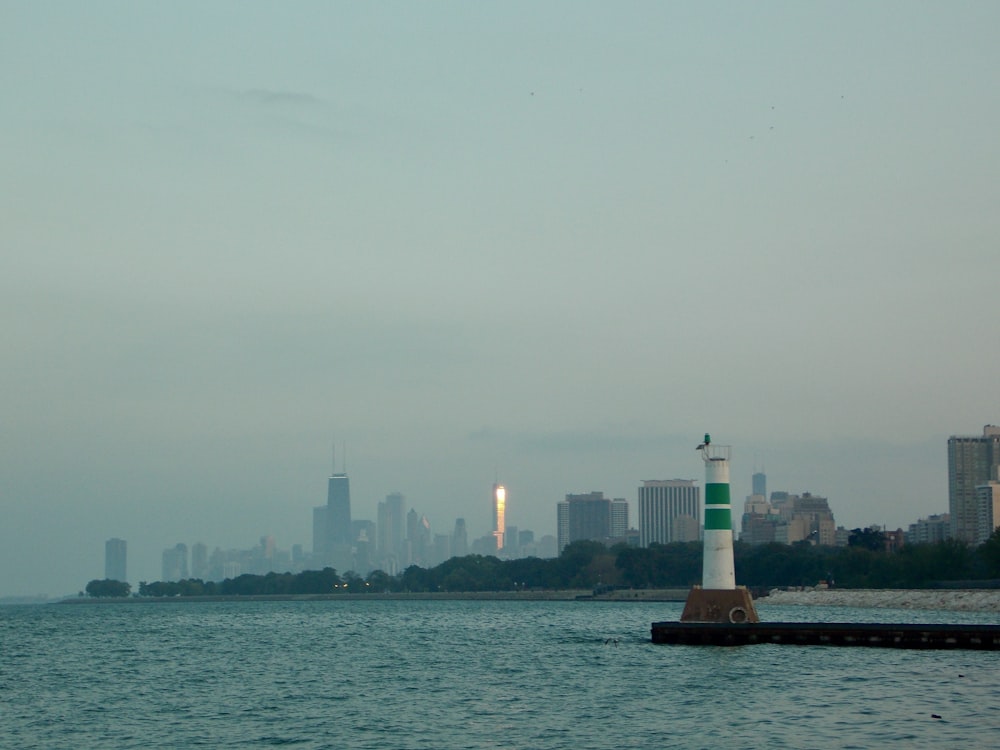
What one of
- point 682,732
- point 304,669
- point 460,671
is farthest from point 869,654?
point 304,669

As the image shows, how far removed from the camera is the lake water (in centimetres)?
3891

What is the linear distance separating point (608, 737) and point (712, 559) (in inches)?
836

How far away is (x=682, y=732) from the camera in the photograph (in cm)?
3909

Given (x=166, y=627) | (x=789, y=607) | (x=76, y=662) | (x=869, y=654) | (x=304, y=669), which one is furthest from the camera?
(x=789, y=607)

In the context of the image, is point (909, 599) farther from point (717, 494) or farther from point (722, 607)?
point (717, 494)

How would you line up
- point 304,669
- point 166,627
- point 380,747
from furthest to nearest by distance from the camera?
point 166,627, point 304,669, point 380,747

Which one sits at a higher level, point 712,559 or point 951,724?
point 712,559

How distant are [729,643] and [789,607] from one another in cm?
10347

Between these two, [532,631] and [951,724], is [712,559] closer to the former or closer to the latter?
[951,724]

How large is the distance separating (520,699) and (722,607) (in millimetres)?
14202

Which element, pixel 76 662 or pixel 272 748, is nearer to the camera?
pixel 272 748

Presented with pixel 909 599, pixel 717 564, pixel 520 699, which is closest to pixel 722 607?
pixel 717 564

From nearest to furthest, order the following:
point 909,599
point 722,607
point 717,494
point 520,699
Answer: point 520,699, point 717,494, point 722,607, point 909,599

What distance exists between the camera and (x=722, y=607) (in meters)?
59.3
